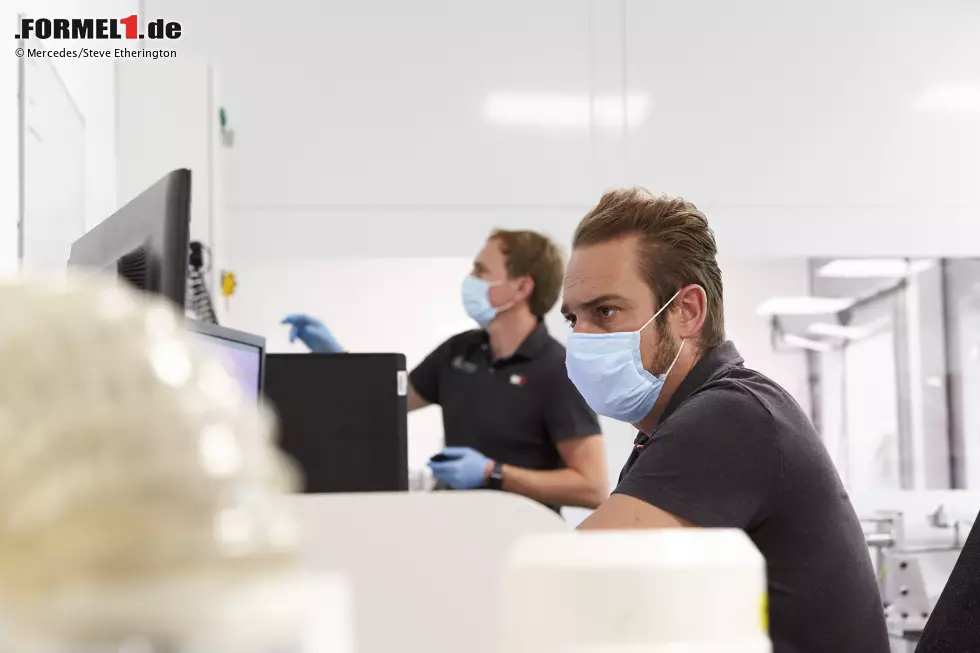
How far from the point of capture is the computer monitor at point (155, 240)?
785 mm

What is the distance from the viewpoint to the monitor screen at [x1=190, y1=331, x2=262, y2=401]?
3.80 ft

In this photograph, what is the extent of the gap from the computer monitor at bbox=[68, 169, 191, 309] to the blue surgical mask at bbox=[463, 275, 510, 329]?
6.28 feet

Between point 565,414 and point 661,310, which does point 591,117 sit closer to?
point 565,414

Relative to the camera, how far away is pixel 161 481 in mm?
182

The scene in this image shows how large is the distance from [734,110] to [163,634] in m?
3.96

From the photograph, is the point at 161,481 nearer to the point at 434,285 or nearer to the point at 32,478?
the point at 32,478

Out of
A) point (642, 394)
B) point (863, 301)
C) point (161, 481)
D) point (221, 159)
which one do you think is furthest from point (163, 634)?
point (863, 301)

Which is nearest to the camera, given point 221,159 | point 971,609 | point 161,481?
point 161,481

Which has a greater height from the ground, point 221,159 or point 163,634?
point 221,159

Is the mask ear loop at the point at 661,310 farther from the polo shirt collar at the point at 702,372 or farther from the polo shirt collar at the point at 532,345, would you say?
the polo shirt collar at the point at 532,345

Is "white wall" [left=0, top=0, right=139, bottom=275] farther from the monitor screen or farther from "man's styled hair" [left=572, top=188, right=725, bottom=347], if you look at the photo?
"man's styled hair" [left=572, top=188, right=725, bottom=347]

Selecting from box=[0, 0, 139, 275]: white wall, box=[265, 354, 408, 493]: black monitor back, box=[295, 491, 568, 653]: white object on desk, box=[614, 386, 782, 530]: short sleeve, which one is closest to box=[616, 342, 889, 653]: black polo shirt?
box=[614, 386, 782, 530]: short sleeve

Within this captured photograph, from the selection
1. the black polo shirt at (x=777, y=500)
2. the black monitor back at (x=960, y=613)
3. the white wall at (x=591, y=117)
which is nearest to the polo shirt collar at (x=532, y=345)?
the white wall at (x=591, y=117)

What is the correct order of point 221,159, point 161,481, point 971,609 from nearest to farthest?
point 161,481, point 971,609, point 221,159
